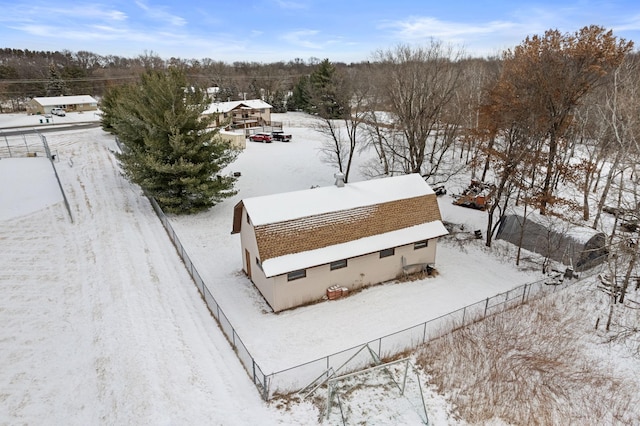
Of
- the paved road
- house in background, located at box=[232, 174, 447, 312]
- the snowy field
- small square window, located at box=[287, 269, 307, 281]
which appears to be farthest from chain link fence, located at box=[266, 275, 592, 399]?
the paved road

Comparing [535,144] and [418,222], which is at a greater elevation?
[535,144]

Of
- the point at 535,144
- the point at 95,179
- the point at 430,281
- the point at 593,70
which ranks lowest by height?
the point at 430,281

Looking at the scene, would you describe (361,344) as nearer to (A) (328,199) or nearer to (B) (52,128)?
(A) (328,199)

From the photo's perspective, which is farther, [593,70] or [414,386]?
[593,70]

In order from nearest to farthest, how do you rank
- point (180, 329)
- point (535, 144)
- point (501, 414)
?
point (501, 414) → point (180, 329) → point (535, 144)

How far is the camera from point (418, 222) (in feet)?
67.2

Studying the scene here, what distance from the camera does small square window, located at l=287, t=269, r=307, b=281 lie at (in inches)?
672

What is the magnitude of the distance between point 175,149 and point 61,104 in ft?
218

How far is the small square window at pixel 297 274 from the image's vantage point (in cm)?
1708

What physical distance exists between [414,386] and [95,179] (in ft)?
108

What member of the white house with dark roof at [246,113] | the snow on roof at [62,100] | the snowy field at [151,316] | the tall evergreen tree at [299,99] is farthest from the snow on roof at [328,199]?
the snow on roof at [62,100]

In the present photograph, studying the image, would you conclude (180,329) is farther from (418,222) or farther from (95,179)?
(95,179)

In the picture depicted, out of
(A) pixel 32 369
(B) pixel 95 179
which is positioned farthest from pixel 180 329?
(B) pixel 95 179

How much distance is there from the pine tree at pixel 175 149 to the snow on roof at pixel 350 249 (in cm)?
1174
